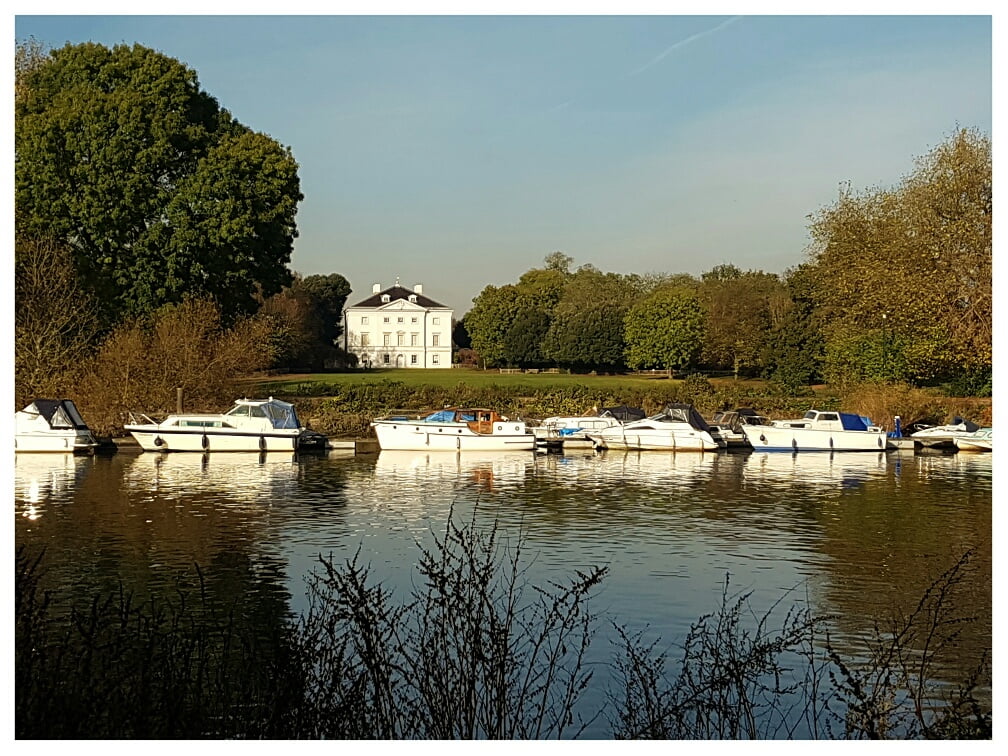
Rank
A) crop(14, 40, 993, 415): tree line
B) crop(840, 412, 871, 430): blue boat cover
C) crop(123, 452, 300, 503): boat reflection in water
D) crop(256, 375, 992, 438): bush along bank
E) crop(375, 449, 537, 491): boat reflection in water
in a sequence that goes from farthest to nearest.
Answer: crop(256, 375, 992, 438): bush along bank, crop(840, 412, 871, 430): blue boat cover, crop(14, 40, 993, 415): tree line, crop(375, 449, 537, 491): boat reflection in water, crop(123, 452, 300, 503): boat reflection in water

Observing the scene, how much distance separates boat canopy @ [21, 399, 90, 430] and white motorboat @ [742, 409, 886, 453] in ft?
74.2

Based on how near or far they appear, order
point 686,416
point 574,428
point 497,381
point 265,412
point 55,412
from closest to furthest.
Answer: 1. point 55,412
2. point 265,412
3. point 686,416
4. point 574,428
5. point 497,381

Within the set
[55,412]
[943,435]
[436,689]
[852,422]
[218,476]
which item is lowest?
[436,689]

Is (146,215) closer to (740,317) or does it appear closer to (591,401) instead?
(591,401)

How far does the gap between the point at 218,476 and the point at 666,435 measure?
16.4 meters

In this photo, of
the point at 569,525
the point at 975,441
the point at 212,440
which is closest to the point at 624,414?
the point at 975,441

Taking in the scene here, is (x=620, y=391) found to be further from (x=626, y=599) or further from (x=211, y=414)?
(x=626, y=599)

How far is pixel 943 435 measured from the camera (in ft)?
134

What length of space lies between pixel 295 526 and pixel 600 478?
11484 millimetres

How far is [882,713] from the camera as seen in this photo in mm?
7625

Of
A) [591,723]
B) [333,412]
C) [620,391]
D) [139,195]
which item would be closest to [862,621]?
[591,723]

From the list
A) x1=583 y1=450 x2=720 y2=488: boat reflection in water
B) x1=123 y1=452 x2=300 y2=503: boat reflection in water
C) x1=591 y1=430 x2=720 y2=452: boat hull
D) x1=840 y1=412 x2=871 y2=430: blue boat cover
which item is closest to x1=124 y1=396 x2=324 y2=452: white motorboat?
x1=123 y1=452 x2=300 y2=503: boat reflection in water

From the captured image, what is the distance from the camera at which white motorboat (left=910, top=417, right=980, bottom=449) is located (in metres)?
40.6

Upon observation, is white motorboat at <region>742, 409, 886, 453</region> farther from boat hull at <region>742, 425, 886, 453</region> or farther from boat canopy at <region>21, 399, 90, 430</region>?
boat canopy at <region>21, 399, 90, 430</region>
